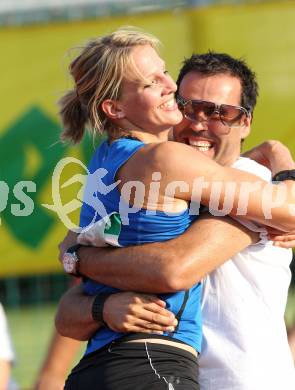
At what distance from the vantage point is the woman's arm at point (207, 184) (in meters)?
3.24

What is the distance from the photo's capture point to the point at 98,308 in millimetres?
3338

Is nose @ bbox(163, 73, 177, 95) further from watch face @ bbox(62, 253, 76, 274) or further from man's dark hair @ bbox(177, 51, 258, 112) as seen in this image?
watch face @ bbox(62, 253, 76, 274)

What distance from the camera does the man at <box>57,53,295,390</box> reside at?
128 inches

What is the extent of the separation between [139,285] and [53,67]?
476 centimetres

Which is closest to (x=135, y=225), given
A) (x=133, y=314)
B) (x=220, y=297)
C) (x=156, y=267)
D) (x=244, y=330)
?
(x=156, y=267)

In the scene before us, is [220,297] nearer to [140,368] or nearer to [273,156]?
[140,368]

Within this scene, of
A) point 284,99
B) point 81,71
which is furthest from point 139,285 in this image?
point 284,99

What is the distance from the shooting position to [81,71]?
3557mm

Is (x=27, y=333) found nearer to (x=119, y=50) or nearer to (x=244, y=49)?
(x=244, y=49)

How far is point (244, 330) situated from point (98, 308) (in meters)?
0.47

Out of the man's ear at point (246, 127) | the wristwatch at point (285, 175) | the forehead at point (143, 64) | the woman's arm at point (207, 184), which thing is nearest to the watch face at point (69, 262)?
the woman's arm at point (207, 184)

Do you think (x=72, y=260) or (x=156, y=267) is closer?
(x=156, y=267)

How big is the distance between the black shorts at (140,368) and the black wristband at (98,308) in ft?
0.29

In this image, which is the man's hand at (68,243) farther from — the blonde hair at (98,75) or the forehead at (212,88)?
the forehead at (212,88)
